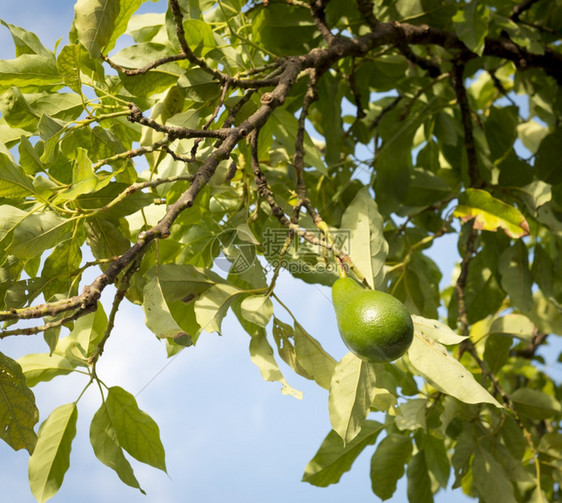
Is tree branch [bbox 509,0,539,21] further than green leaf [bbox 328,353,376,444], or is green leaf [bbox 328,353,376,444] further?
tree branch [bbox 509,0,539,21]

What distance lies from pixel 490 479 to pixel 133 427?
71cm

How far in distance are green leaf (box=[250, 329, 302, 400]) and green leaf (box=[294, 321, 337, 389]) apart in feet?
0.14

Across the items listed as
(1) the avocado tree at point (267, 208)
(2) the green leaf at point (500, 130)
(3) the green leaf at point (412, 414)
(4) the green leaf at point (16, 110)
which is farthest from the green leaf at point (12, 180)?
(2) the green leaf at point (500, 130)

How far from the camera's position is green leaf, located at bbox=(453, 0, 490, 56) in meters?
1.21

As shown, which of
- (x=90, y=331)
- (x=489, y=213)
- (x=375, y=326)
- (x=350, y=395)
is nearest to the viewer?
(x=375, y=326)

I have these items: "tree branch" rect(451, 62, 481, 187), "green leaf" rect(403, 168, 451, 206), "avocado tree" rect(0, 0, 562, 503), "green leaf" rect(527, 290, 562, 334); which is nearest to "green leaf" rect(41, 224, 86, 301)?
"avocado tree" rect(0, 0, 562, 503)

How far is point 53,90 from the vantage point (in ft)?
3.14

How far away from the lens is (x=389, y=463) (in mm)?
1240

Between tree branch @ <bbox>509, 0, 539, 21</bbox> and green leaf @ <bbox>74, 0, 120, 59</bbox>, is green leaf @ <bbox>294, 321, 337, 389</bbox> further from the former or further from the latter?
tree branch @ <bbox>509, 0, 539, 21</bbox>

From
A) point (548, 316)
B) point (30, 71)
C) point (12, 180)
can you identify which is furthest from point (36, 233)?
point (548, 316)

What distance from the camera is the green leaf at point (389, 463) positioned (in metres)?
1.23

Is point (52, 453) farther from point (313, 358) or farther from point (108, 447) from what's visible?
point (313, 358)

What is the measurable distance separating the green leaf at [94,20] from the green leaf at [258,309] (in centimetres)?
39

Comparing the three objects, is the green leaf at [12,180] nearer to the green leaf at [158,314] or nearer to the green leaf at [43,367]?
the green leaf at [158,314]
